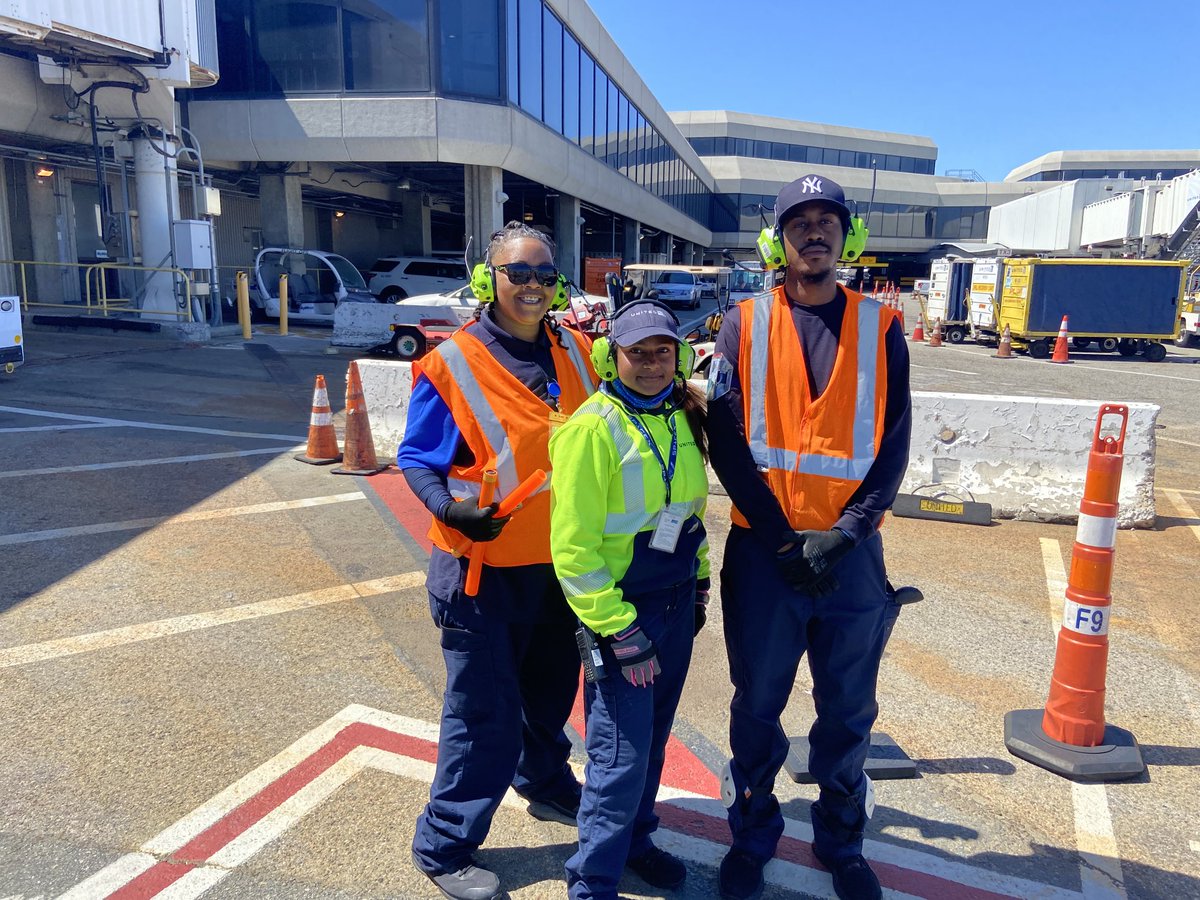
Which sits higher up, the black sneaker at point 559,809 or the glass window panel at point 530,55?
the glass window panel at point 530,55

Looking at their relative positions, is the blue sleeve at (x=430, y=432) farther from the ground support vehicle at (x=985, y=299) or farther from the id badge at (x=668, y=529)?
the ground support vehicle at (x=985, y=299)

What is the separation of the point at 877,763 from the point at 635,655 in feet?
5.29

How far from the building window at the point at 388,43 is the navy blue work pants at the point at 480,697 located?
63.3 feet

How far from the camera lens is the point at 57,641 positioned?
417cm

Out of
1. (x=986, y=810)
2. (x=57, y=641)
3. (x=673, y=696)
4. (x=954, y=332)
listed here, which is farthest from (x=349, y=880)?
(x=954, y=332)

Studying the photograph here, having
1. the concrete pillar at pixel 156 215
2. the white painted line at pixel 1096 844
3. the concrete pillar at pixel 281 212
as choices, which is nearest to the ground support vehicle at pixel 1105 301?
the concrete pillar at pixel 281 212

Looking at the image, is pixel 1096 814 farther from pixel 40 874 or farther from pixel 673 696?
pixel 40 874

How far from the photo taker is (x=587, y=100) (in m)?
27.7

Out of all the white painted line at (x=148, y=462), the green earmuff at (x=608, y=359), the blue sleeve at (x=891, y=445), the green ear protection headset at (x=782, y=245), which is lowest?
the white painted line at (x=148, y=462)

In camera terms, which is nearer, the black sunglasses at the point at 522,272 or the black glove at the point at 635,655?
the black glove at the point at 635,655

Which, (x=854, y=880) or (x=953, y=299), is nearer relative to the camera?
(x=854, y=880)

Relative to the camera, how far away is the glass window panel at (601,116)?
29203mm

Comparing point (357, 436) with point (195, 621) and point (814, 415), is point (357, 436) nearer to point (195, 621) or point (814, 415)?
point (195, 621)

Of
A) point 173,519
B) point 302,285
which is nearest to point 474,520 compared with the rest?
point 173,519
